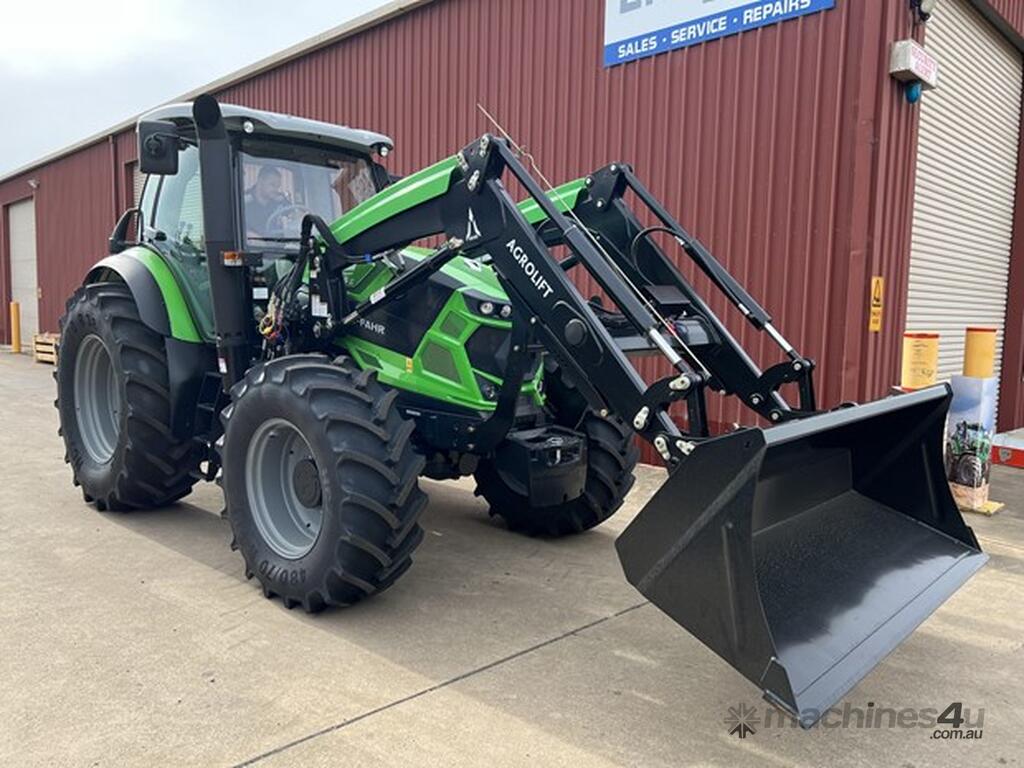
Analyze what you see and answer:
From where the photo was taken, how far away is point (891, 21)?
19.8 feet

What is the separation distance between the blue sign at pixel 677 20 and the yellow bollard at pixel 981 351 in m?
2.63

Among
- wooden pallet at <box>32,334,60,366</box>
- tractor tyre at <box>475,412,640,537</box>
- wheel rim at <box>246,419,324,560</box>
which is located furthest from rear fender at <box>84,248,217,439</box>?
wooden pallet at <box>32,334,60,366</box>

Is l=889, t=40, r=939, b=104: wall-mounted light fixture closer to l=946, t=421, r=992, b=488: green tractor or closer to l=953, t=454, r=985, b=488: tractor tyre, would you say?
l=946, t=421, r=992, b=488: green tractor

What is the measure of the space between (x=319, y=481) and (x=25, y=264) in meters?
20.5

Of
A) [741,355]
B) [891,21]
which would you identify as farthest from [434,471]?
[891,21]

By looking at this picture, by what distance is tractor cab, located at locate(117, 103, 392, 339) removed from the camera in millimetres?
4594

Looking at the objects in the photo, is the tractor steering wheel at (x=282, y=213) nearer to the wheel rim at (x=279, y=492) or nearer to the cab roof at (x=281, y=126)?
the cab roof at (x=281, y=126)

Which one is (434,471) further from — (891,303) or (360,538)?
(891,303)

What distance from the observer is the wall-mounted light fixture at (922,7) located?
241 inches

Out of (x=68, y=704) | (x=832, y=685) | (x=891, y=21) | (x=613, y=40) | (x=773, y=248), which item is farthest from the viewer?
(x=613, y=40)

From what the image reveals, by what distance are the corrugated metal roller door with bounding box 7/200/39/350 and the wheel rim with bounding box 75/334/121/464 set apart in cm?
1644

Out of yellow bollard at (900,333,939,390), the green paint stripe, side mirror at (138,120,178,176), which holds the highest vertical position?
side mirror at (138,120,178,176)

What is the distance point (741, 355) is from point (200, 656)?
8.65ft

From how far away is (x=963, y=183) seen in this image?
7.83m
